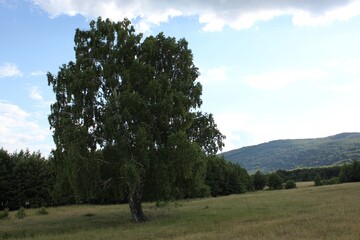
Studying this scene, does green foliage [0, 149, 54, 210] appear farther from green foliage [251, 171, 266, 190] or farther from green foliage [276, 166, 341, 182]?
green foliage [276, 166, 341, 182]

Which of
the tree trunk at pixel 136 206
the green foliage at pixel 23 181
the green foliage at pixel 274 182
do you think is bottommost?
the green foliage at pixel 274 182

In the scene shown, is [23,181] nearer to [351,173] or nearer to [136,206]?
[136,206]

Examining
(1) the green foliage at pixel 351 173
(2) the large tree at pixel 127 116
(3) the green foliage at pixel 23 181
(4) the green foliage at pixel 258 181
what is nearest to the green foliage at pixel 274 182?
(4) the green foliage at pixel 258 181

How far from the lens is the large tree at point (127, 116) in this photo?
26500mm

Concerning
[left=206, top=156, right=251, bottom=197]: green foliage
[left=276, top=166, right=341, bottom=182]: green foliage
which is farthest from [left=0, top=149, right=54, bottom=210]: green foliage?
[left=276, top=166, right=341, bottom=182]: green foliage

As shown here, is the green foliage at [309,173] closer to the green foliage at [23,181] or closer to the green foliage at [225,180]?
the green foliage at [225,180]

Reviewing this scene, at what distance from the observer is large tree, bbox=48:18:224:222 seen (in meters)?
26.5

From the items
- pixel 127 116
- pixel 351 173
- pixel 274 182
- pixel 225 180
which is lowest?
pixel 274 182

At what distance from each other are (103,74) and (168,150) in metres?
7.62

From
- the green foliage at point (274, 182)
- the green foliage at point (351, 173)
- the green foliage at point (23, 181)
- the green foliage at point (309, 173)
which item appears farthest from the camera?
the green foliage at point (309, 173)

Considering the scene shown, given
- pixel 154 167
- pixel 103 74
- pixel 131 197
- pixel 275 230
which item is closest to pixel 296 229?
pixel 275 230

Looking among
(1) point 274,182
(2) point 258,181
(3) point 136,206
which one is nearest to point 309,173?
(2) point 258,181

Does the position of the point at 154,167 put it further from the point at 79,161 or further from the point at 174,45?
the point at 174,45

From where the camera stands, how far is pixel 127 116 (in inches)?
1052
